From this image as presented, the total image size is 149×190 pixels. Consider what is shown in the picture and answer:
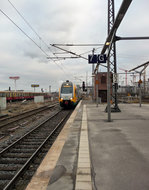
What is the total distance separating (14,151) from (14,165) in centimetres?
112

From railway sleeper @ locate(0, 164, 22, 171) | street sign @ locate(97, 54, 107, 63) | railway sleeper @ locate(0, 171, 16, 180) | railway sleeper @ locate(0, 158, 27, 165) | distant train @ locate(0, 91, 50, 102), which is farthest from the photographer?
distant train @ locate(0, 91, 50, 102)

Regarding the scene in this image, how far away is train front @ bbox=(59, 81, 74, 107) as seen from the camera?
683 inches

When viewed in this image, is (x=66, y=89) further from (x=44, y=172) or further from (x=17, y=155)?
(x=44, y=172)

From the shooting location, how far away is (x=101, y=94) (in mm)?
27906

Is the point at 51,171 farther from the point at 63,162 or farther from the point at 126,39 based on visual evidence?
the point at 126,39

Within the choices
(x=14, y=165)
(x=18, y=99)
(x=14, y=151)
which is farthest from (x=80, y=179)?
(x=18, y=99)

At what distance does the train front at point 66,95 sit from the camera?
17359mm

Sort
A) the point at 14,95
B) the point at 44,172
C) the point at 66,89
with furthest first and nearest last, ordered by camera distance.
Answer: the point at 14,95 < the point at 66,89 < the point at 44,172

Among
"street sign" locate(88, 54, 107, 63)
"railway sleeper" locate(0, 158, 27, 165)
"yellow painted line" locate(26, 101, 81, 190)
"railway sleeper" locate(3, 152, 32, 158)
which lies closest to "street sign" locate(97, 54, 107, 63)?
"street sign" locate(88, 54, 107, 63)

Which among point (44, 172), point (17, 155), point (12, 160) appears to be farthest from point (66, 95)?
point (44, 172)

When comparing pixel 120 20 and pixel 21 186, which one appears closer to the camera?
pixel 21 186

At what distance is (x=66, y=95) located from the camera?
17328 millimetres

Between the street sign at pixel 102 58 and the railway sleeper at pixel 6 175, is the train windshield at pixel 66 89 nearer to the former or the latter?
the street sign at pixel 102 58

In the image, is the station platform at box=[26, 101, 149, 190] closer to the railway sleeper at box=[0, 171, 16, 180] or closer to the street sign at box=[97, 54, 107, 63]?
the railway sleeper at box=[0, 171, 16, 180]
